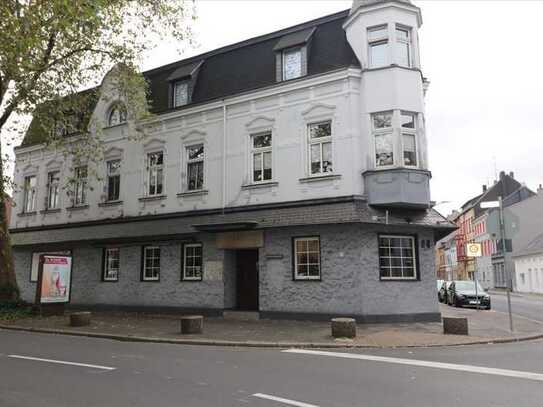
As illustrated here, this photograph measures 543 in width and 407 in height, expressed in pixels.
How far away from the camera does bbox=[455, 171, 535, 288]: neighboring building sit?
60.8 meters

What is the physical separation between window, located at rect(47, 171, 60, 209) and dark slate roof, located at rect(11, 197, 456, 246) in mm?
1558

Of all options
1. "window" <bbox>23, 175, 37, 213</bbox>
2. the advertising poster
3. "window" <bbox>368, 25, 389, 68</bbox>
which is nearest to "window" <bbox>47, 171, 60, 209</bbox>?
"window" <bbox>23, 175, 37, 213</bbox>

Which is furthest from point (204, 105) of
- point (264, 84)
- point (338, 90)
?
point (338, 90)

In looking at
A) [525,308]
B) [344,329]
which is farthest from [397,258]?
[525,308]

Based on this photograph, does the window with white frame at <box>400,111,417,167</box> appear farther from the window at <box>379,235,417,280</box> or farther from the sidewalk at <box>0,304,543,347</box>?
the sidewalk at <box>0,304,543,347</box>

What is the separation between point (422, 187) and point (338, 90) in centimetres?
427

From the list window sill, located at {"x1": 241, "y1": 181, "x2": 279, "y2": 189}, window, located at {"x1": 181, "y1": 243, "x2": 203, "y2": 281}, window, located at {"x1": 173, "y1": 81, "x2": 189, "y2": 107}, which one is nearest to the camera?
window sill, located at {"x1": 241, "y1": 181, "x2": 279, "y2": 189}

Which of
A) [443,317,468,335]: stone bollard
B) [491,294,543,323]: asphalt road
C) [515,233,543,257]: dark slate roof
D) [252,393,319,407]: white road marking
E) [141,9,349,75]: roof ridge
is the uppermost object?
[141,9,349,75]: roof ridge

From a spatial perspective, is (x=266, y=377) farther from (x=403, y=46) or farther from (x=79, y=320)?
(x=403, y=46)

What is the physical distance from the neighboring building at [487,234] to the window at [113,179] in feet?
150

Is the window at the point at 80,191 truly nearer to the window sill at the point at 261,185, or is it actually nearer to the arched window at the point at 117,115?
the arched window at the point at 117,115

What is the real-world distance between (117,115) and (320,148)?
1081cm

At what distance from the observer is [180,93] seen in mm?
20797

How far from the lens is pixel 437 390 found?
6848mm
